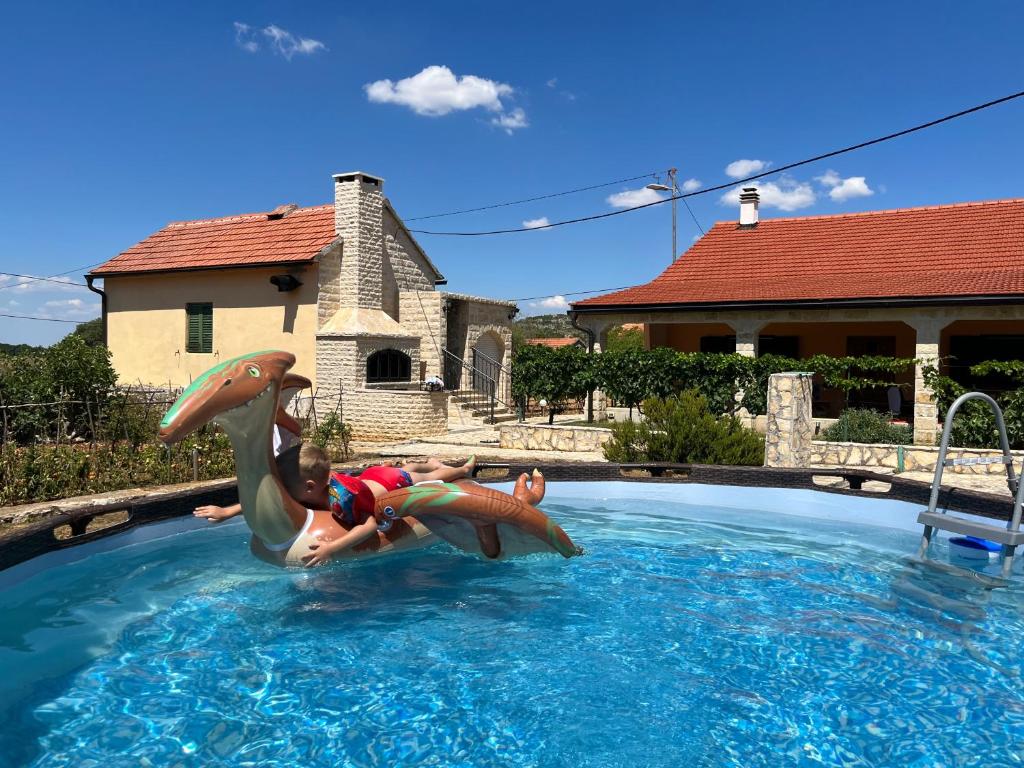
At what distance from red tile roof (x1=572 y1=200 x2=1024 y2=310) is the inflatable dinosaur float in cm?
1322

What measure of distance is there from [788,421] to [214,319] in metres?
17.2

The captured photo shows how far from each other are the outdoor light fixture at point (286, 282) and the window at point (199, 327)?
307 cm

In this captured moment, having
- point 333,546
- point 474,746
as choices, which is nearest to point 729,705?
point 474,746

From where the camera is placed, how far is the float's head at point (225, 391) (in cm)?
485

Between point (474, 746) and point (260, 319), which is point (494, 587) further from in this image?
point (260, 319)

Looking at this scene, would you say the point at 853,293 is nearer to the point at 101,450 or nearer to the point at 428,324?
the point at 428,324

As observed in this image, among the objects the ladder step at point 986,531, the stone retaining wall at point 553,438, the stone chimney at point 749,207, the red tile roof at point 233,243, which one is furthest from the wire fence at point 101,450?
the stone chimney at point 749,207

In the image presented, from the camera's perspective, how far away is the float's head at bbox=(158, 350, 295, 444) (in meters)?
4.85

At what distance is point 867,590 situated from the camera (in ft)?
21.7

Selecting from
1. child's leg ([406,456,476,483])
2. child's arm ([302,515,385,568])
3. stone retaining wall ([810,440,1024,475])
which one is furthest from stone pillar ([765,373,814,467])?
child's arm ([302,515,385,568])

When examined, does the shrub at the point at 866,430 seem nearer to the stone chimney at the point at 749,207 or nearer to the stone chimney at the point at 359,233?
the stone chimney at the point at 749,207

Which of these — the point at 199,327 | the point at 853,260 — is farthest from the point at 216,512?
the point at 853,260

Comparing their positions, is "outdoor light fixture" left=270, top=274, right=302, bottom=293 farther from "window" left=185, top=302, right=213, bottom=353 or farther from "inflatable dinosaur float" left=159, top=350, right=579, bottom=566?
"inflatable dinosaur float" left=159, top=350, right=579, bottom=566

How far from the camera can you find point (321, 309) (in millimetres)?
20781
